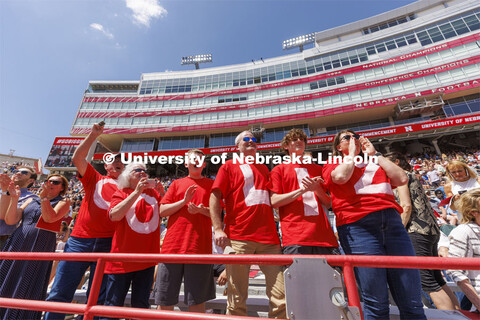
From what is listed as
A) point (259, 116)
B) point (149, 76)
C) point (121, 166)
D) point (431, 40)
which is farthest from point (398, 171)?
point (149, 76)

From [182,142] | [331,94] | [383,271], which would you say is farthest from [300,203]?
[182,142]

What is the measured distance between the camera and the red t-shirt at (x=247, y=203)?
1956 mm

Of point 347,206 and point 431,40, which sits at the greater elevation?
point 431,40

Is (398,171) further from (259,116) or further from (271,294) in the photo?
(259,116)

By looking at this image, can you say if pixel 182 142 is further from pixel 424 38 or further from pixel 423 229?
pixel 424 38

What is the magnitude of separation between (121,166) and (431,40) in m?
34.0

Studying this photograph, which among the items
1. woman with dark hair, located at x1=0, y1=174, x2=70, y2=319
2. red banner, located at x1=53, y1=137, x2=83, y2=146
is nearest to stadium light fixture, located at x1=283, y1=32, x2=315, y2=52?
red banner, located at x1=53, y1=137, x2=83, y2=146

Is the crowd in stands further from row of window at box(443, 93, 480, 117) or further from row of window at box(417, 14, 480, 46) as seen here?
row of window at box(417, 14, 480, 46)

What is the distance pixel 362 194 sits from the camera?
1.74 metres

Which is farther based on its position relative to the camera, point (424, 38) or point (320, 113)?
point (320, 113)

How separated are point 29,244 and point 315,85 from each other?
2910 cm

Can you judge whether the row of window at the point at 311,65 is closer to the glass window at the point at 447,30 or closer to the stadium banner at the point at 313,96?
the glass window at the point at 447,30

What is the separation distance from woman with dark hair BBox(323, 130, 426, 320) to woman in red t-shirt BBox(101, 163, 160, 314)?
72.9 inches

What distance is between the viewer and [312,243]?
5.85ft
